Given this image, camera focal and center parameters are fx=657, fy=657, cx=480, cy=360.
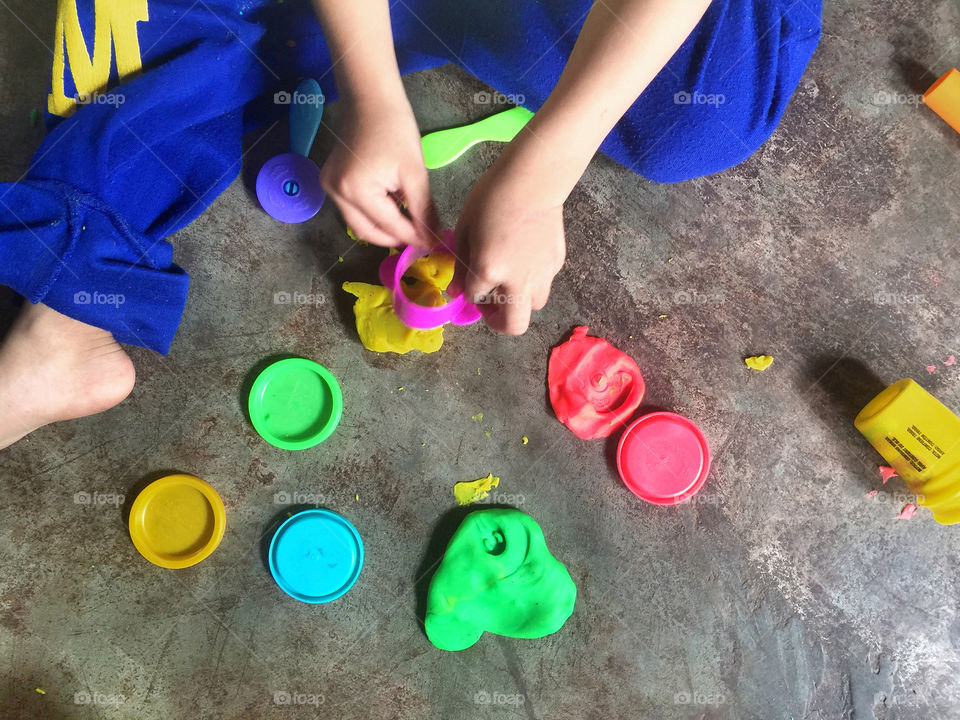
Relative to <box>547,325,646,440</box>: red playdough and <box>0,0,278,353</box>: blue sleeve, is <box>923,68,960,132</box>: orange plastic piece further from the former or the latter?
<box>0,0,278,353</box>: blue sleeve

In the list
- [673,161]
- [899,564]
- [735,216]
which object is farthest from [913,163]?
[899,564]

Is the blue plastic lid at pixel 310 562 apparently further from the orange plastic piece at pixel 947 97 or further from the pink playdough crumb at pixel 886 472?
the orange plastic piece at pixel 947 97

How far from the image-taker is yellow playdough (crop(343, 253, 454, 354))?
45.9 inches

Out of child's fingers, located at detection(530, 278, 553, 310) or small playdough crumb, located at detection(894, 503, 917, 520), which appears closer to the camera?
child's fingers, located at detection(530, 278, 553, 310)

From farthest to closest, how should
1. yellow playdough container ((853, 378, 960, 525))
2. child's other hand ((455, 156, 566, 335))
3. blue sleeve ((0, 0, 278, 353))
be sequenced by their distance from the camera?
yellow playdough container ((853, 378, 960, 525))
blue sleeve ((0, 0, 278, 353))
child's other hand ((455, 156, 566, 335))

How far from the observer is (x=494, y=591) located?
121 cm

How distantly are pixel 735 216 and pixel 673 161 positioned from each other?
204 millimetres

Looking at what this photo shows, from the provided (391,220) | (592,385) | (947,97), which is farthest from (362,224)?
(947,97)

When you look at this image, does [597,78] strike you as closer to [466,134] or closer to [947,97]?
[466,134]

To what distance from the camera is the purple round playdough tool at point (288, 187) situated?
125 centimetres

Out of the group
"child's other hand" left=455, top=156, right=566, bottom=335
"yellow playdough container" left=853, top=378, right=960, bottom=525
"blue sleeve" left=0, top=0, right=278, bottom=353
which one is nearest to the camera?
"child's other hand" left=455, top=156, right=566, bottom=335

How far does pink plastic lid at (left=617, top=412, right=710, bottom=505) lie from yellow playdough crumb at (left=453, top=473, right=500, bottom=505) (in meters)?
0.25

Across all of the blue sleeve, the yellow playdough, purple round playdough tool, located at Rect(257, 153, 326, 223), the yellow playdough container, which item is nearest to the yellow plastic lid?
the blue sleeve

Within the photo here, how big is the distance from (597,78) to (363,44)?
34cm
